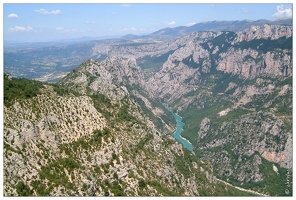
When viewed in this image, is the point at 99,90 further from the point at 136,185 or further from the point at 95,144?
the point at 136,185

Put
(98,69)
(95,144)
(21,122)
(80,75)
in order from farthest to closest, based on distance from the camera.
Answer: (98,69), (80,75), (95,144), (21,122)

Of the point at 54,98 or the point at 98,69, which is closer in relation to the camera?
the point at 54,98

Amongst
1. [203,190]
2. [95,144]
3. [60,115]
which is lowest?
[203,190]

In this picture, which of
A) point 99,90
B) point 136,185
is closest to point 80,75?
point 99,90

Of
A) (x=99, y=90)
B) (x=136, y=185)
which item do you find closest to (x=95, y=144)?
(x=136, y=185)

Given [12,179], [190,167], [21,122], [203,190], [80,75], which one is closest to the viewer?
[12,179]

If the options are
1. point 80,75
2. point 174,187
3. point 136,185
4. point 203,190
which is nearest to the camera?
point 136,185

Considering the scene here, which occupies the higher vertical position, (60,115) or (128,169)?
(60,115)

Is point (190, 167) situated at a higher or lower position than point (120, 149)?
lower

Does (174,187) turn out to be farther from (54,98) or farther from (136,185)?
(54,98)
